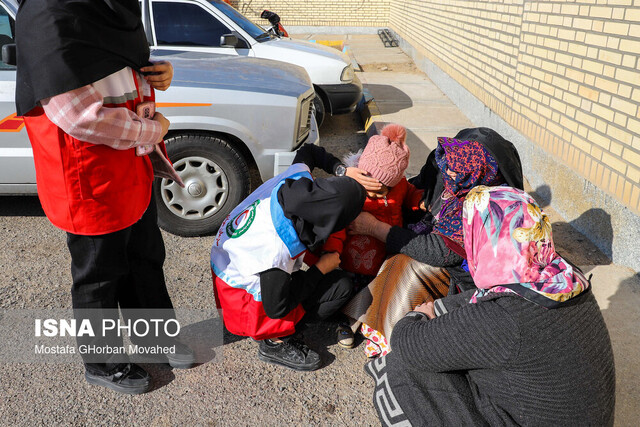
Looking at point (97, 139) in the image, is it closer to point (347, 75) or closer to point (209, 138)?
point (209, 138)

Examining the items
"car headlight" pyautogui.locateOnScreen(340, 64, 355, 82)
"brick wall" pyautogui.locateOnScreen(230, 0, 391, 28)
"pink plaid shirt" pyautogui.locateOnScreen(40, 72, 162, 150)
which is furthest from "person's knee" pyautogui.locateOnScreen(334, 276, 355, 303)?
"brick wall" pyautogui.locateOnScreen(230, 0, 391, 28)

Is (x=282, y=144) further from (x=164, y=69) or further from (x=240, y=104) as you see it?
(x=164, y=69)

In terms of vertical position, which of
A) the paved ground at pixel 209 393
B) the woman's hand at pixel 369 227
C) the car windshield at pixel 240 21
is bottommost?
the paved ground at pixel 209 393

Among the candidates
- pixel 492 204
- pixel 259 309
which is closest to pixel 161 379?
pixel 259 309

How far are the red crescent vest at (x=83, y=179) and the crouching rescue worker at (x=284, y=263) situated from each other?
21.4 inches

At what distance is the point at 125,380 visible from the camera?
2584 millimetres

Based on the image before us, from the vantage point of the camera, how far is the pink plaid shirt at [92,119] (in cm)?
195

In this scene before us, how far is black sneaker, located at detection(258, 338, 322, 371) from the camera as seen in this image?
2797 mm

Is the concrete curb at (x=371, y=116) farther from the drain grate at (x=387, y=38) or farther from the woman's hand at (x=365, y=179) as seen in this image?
the drain grate at (x=387, y=38)

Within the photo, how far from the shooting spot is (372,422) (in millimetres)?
2484

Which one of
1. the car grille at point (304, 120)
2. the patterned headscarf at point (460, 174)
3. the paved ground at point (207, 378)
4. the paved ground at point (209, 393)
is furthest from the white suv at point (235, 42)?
the patterned headscarf at point (460, 174)

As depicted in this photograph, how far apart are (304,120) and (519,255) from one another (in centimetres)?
274

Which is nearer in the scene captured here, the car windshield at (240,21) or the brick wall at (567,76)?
the brick wall at (567,76)

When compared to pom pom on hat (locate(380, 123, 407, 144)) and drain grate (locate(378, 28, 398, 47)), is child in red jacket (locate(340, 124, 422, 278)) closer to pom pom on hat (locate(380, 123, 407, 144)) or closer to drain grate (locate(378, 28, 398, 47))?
pom pom on hat (locate(380, 123, 407, 144))
